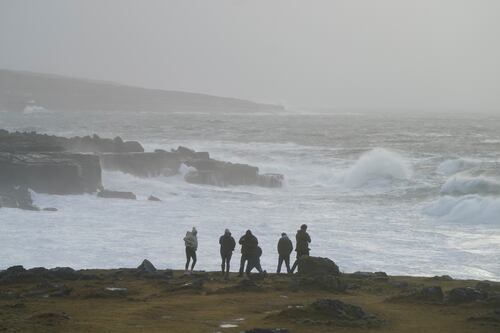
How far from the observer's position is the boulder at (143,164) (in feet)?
158

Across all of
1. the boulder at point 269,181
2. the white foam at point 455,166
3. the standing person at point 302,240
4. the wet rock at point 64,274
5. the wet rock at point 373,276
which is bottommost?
the boulder at point 269,181

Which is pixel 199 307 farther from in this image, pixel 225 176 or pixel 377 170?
pixel 377 170

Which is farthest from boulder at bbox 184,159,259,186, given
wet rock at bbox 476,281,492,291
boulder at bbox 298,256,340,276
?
wet rock at bbox 476,281,492,291

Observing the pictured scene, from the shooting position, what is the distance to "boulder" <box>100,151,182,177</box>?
4819cm

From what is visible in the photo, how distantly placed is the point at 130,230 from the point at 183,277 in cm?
Result: 1114

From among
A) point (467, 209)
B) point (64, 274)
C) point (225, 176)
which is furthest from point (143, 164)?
point (64, 274)

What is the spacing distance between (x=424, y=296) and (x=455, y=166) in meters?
39.4

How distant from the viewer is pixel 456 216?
34031 mm

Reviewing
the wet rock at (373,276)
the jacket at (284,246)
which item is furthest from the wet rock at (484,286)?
the jacket at (284,246)

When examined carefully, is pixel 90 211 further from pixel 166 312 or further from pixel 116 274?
pixel 166 312

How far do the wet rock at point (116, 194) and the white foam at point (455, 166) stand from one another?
2406 centimetres

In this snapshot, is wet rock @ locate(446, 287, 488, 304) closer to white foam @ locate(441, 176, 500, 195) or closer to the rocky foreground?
the rocky foreground

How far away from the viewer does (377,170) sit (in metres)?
51.3

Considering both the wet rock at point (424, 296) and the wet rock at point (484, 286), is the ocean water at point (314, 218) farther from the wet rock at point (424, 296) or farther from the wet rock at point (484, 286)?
the wet rock at point (424, 296)
